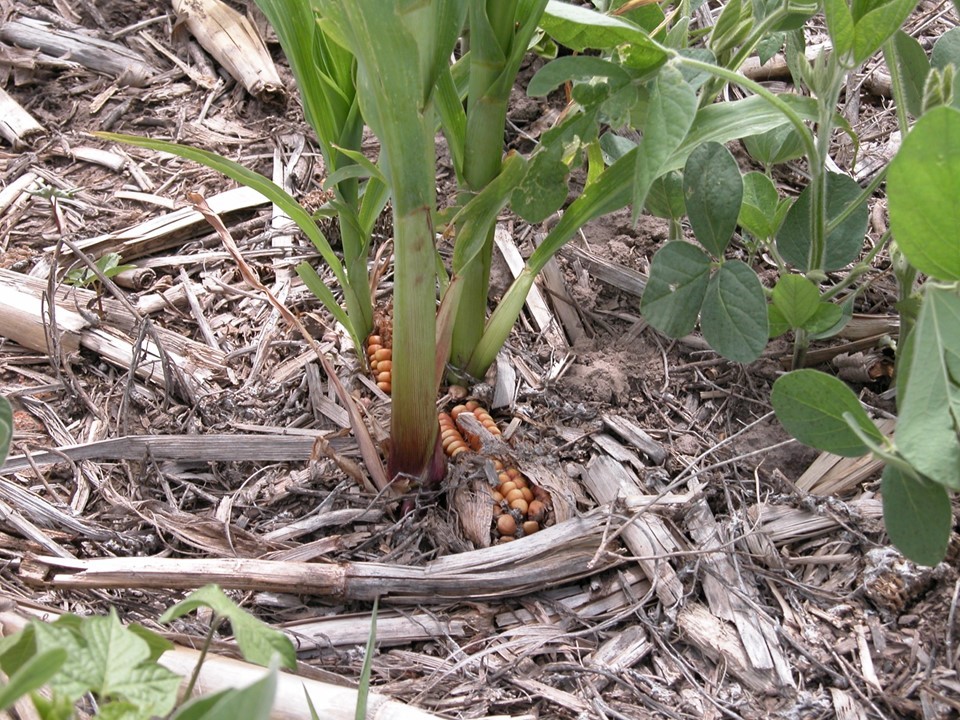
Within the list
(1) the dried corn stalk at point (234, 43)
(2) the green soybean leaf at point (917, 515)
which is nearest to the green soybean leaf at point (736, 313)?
(2) the green soybean leaf at point (917, 515)

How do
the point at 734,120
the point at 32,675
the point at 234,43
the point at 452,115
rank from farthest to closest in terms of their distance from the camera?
the point at 234,43, the point at 452,115, the point at 734,120, the point at 32,675

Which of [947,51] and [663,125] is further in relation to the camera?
[947,51]

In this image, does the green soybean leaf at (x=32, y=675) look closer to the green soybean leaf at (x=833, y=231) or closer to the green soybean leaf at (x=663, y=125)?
the green soybean leaf at (x=663, y=125)

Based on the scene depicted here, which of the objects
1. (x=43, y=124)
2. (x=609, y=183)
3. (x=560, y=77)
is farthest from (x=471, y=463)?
(x=43, y=124)

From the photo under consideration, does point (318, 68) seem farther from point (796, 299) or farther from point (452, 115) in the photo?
point (796, 299)

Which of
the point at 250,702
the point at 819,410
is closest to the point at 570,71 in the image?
the point at 819,410
